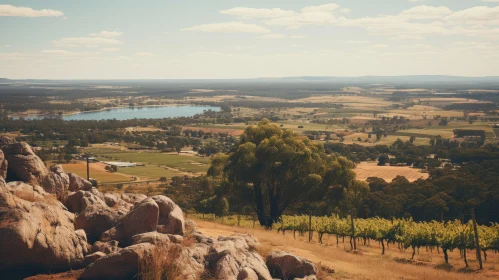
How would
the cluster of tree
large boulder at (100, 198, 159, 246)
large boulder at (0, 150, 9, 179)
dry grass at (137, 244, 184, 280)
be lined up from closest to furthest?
dry grass at (137, 244, 184, 280), large boulder at (100, 198, 159, 246), large boulder at (0, 150, 9, 179), the cluster of tree

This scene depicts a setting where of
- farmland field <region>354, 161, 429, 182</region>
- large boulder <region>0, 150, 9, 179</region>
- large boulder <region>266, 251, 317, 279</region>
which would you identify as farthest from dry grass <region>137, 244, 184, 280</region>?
farmland field <region>354, 161, 429, 182</region>

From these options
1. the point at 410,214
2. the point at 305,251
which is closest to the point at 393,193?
the point at 410,214

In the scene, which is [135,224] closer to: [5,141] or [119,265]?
[119,265]

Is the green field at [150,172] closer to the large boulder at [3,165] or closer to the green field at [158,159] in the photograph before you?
the green field at [158,159]

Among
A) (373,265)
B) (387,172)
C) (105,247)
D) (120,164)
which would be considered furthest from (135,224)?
(120,164)

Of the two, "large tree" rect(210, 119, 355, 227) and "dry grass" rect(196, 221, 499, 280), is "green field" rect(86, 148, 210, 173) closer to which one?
"large tree" rect(210, 119, 355, 227)

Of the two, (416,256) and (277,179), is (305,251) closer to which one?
(416,256)

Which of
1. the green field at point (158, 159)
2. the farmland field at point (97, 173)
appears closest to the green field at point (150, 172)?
the farmland field at point (97, 173)
